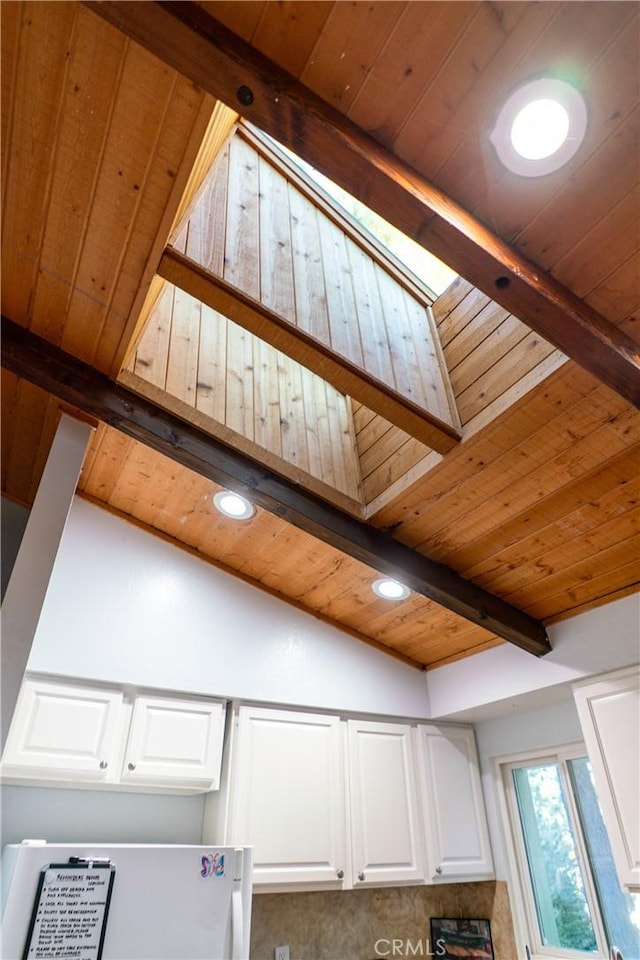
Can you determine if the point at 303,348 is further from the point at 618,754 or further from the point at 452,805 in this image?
the point at 452,805

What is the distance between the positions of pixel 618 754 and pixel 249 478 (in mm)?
1906

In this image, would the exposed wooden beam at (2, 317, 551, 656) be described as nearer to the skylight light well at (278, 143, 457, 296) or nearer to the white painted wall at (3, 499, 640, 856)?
the white painted wall at (3, 499, 640, 856)

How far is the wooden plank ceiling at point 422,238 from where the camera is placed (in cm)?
118

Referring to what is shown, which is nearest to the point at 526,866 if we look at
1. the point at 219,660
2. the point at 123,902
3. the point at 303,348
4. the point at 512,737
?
the point at 512,737

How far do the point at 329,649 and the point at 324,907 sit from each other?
1.28 metres

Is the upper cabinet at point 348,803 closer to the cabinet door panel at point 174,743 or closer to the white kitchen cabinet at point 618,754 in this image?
the cabinet door panel at point 174,743

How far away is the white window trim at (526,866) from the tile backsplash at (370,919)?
66 mm

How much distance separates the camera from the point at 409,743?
3.37 m

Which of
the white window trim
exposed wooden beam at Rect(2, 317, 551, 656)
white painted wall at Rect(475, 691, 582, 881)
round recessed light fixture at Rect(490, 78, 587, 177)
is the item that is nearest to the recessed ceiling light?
exposed wooden beam at Rect(2, 317, 551, 656)

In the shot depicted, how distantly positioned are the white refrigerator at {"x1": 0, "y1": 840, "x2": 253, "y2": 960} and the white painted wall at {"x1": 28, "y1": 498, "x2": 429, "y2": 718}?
72 centimetres

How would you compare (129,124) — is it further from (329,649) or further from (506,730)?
(506,730)

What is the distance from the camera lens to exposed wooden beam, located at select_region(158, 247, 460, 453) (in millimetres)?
1836

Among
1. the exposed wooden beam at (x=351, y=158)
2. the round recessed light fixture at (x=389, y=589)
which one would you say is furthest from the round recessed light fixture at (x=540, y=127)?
the round recessed light fixture at (x=389, y=589)

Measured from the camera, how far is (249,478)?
2377mm
